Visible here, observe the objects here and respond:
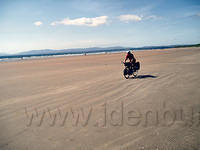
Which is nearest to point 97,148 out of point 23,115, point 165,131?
point 165,131

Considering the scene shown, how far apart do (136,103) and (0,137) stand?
4.45 m

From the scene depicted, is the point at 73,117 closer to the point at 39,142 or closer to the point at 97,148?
the point at 39,142

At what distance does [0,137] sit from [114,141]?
3.08 meters

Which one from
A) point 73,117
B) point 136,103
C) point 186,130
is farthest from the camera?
point 136,103

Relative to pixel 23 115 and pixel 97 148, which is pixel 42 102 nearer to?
pixel 23 115

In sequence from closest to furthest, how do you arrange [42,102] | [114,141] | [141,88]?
[114,141]
[42,102]
[141,88]

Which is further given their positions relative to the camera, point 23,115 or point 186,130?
point 23,115

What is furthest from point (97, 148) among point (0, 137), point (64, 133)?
point (0, 137)

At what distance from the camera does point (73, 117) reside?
471cm

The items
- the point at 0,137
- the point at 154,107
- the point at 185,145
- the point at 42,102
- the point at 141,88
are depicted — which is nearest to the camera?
the point at 185,145

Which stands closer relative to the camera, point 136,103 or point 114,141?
point 114,141

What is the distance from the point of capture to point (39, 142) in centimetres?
356

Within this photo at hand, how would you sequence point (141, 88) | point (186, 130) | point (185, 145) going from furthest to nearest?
1. point (141, 88)
2. point (186, 130)
3. point (185, 145)

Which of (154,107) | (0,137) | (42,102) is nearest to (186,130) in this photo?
(154,107)
